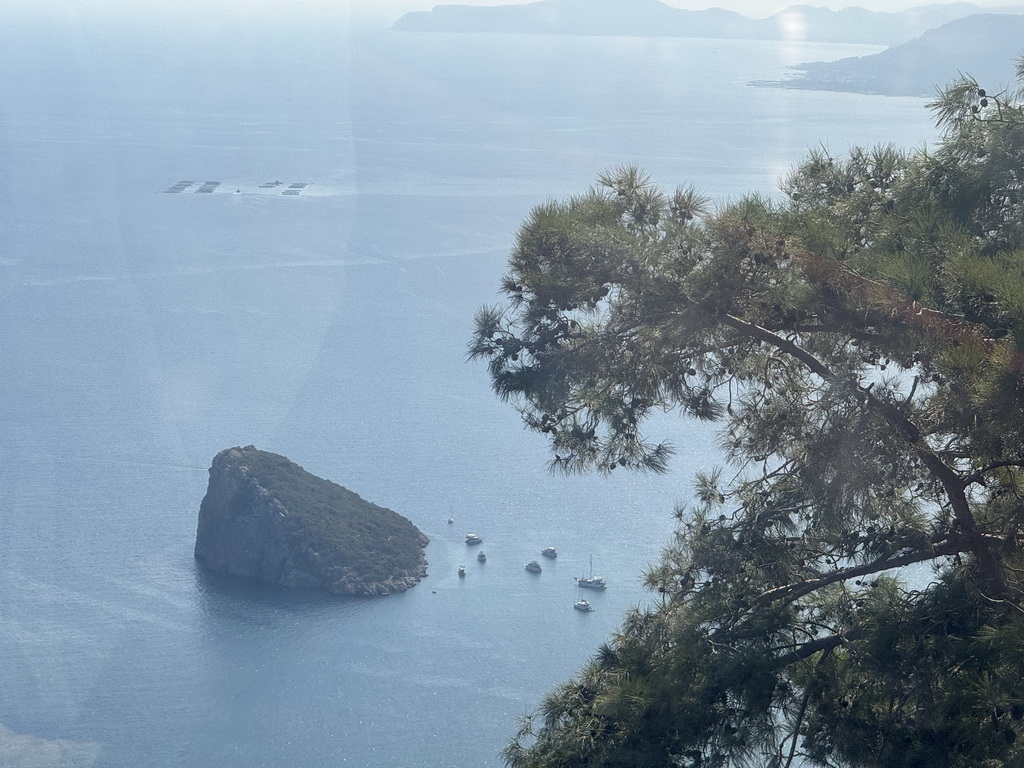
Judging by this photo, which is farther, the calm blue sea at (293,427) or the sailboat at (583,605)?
the sailboat at (583,605)

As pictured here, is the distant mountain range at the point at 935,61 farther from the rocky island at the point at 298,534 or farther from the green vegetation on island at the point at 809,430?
the green vegetation on island at the point at 809,430

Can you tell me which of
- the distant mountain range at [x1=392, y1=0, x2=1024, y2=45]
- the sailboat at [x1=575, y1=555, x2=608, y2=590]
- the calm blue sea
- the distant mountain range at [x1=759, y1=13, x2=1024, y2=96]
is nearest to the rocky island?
the calm blue sea

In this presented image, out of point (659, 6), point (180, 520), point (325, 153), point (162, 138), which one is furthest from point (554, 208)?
point (659, 6)

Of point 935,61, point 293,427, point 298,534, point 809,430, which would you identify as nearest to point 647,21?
point 935,61

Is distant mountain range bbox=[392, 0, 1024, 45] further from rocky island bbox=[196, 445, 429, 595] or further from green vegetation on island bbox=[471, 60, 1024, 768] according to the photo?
green vegetation on island bbox=[471, 60, 1024, 768]

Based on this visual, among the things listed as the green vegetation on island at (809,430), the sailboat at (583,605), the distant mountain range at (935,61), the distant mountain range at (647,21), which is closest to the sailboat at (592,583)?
the sailboat at (583,605)

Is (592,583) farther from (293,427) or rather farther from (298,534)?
(293,427)
